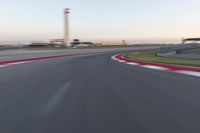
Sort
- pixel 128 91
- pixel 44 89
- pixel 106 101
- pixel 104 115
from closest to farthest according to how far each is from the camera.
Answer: pixel 104 115 → pixel 106 101 → pixel 128 91 → pixel 44 89

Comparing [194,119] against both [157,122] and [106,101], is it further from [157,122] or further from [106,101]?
[106,101]

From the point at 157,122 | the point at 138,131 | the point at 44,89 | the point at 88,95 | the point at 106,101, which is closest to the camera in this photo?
the point at 138,131

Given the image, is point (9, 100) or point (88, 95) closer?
point (9, 100)

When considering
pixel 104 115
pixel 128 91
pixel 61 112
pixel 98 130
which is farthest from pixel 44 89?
pixel 98 130

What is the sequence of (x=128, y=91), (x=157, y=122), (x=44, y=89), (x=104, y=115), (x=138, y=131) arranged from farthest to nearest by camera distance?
(x=44, y=89)
(x=128, y=91)
(x=104, y=115)
(x=157, y=122)
(x=138, y=131)

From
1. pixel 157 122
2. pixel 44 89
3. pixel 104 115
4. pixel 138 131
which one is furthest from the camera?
pixel 44 89

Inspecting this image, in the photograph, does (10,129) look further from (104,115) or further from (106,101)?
(106,101)

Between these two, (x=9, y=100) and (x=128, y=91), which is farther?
(x=128, y=91)

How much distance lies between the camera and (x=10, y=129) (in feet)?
11.9

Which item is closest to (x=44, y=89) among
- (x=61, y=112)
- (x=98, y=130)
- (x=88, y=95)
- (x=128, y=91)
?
(x=88, y=95)

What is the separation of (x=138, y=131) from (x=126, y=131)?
14cm

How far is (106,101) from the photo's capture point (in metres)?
5.29

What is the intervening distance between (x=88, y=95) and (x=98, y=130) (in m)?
2.43

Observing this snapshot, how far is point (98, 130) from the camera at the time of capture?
3.50 m
